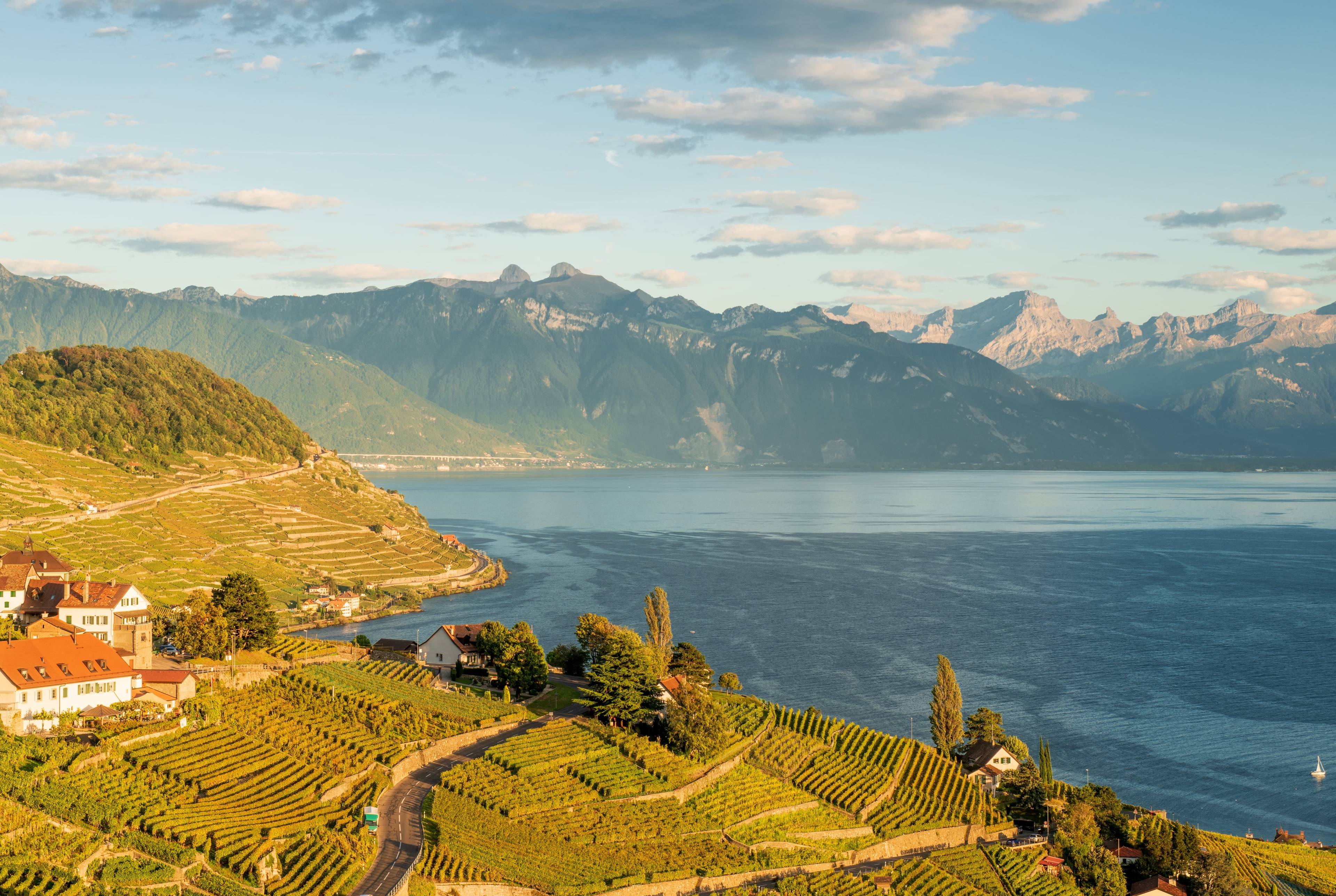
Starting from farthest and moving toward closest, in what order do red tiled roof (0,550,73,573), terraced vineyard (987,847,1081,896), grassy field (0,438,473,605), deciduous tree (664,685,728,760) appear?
grassy field (0,438,473,605), red tiled roof (0,550,73,573), deciduous tree (664,685,728,760), terraced vineyard (987,847,1081,896)

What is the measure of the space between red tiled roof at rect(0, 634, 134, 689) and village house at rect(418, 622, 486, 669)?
30478 mm

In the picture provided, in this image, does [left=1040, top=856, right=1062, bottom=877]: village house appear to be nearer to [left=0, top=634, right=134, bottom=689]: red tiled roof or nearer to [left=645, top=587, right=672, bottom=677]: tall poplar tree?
[left=645, top=587, right=672, bottom=677]: tall poplar tree

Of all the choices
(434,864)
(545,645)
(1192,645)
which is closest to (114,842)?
(434,864)

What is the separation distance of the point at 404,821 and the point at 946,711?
4409 centimetres

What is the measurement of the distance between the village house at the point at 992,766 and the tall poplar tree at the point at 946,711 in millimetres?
3508

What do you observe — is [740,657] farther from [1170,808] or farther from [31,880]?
[31,880]

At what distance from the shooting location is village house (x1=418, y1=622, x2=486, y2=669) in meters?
88.2

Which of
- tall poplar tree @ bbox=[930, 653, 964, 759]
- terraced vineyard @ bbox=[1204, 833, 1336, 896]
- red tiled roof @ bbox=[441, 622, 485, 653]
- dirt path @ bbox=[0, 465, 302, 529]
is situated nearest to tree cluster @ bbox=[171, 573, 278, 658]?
red tiled roof @ bbox=[441, 622, 485, 653]

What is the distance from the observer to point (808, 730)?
261 feet

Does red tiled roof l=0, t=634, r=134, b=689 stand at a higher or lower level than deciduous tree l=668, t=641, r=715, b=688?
higher

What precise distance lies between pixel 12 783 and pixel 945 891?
41283mm

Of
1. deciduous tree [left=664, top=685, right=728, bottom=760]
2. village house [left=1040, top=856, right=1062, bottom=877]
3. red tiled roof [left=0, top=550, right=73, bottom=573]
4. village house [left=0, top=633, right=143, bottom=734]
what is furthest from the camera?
red tiled roof [left=0, top=550, right=73, bottom=573]

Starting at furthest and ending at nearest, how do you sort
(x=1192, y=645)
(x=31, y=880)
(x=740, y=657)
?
(x=1192, y=645)
(x=740, y=657)
(x=31, y=880)

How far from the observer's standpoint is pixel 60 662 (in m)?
57.7
